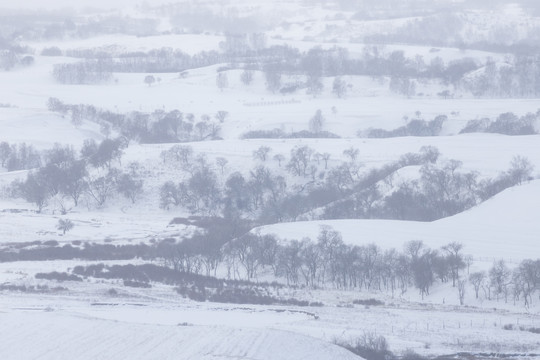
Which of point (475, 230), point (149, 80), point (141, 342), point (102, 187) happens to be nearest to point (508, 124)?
point (475, 230)

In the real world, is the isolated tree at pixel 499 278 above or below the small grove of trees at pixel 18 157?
below

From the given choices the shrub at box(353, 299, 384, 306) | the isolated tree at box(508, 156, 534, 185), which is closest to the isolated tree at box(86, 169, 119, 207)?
the isolated tree at box(508, 156, 534, 185)

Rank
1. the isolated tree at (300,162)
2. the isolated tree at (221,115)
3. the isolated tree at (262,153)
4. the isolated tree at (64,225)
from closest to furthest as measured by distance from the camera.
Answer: the isolated tree at (64,225) < the isolated tree at (300,162) < the isolated tree at (262,153) < the isolated tree at (221,115)

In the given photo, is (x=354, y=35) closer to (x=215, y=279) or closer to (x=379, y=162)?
(x=379, y=162)

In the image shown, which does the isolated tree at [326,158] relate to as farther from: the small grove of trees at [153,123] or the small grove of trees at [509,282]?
the small grove of trees at [509,282]

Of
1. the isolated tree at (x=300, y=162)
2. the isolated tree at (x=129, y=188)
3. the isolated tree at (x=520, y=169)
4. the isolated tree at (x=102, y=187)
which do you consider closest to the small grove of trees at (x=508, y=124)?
the isolated tree at (x=520, y=169)

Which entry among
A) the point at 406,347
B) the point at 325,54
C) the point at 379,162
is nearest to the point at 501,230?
the point at 406,347
